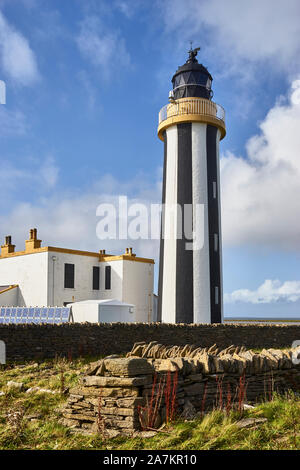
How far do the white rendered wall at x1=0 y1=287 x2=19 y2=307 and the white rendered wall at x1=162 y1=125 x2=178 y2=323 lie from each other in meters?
11.0

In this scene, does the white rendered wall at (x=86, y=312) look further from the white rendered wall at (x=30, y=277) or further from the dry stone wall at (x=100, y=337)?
the dry stone wall at (x=100, y=337)

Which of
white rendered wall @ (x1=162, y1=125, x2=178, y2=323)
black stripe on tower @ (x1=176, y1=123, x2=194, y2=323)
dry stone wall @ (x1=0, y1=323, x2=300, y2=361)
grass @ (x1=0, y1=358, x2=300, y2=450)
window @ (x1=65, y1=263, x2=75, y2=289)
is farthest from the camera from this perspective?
window @ (x1=65, y1=263, x2=75, y2=289)

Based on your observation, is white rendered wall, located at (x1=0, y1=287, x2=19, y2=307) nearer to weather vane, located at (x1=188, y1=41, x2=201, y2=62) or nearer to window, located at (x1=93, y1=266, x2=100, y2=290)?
window, located at (x1=93, y1=266, x2=100, y2=290)

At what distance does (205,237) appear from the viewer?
2625 cm

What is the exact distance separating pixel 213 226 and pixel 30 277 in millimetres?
12632

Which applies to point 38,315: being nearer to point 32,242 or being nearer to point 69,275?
point 69,275

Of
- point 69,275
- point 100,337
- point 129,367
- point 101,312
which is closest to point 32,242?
point 69,275

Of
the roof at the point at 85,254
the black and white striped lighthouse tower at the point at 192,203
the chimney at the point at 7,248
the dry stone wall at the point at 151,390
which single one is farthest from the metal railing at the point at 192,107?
the dry stone wall at the point at 151,390

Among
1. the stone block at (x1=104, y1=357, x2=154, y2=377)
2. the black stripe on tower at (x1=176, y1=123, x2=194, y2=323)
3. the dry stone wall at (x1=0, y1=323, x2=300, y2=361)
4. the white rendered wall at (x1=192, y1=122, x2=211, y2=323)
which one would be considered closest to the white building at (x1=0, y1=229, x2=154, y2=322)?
the black stripe on tower at (x1=176, y1=123, x2=194, y2=323)

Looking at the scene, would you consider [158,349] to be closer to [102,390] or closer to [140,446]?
[102,390]

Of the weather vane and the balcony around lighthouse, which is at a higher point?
the weather vane

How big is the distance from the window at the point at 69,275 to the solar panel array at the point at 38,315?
4.53 m

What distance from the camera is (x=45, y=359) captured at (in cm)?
1617

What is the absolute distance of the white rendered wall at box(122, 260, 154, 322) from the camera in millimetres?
31562
